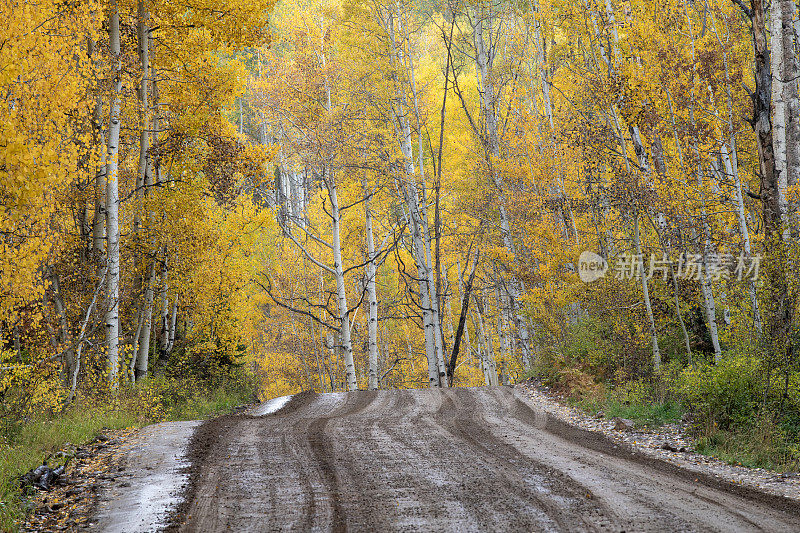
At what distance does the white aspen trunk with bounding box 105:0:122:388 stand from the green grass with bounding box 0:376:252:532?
2.24 ft

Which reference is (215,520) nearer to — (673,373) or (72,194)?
(72,194)

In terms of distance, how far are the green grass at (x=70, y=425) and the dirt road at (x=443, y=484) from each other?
1.45m

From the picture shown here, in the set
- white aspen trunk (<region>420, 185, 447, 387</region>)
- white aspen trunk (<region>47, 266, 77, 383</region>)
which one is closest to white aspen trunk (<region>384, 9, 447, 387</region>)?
white aspen trunk (<region>420, 185, 447, 387</region>)

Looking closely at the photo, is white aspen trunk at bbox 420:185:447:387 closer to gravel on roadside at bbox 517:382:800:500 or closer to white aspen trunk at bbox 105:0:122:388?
gravel on roadside at bbox 517:382:800:500

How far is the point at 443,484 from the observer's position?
6.23m

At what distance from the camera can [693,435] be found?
8.87 meters

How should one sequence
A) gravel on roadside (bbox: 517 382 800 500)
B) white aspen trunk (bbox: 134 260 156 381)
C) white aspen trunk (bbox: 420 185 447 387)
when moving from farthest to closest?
1. white aspen trunk (bbox: 420 185 447 387)
2. white aspen trunk (bbox: 134 260 156 381)
3. gravel on roadside (bbox: 517 382 800 500)

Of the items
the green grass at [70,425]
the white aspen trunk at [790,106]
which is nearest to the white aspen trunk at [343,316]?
the green grass at [70,425]

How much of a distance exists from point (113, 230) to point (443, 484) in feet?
24.8

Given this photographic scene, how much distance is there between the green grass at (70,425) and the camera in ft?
19.4

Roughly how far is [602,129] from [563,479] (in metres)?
8.68

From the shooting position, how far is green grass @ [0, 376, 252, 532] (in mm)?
5914

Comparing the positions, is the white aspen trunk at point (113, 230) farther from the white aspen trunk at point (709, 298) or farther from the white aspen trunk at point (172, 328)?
the white aspen trunk at point (709, 298)

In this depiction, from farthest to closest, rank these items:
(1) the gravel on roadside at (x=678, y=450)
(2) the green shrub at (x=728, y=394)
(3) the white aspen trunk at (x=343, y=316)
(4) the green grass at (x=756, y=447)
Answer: (3) the white aspen trunk at (x=343, y=316) → (2) the green shrub at (x=728, y=394) → (4) the green grass at (x=756, y=447) → (1) the gravel on roadside at (x=678, y=450)
